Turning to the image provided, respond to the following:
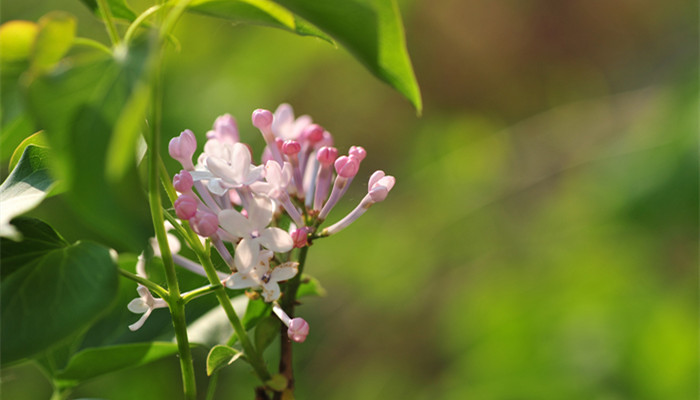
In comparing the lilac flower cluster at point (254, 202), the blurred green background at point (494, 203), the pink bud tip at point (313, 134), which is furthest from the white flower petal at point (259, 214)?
the blurred green background at point (494, 203)

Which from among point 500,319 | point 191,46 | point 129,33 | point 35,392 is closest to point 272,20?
point 129,33

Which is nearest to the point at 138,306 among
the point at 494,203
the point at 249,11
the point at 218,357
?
the point at 218,357

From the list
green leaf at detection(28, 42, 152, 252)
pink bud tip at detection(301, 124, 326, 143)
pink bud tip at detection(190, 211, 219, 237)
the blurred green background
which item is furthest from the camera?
the blurred green background

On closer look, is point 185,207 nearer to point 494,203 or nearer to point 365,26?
point 365,26

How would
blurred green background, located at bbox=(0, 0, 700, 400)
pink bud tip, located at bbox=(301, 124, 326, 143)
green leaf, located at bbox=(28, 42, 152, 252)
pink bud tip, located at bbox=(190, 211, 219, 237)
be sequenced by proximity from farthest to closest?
blurred green background, located at bbox=(0, 0, 700, 400) < pink bud tip, located at bbox=(301, 124, 326, 143) < pink bud tip, located at bbox=(190, 211, 219, 237) < green leaf, located at bbox=(28, 42, 152, 252)

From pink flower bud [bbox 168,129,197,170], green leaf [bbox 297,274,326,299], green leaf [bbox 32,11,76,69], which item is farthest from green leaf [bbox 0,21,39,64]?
green leaf [bbox 297,274,326,299]

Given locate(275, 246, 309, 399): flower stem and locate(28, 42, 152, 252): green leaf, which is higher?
locate(28, 42, 152, 252): green leaf

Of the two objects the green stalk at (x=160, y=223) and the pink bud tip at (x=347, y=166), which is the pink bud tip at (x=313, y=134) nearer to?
the pink bud tip at (x=347, y=166)

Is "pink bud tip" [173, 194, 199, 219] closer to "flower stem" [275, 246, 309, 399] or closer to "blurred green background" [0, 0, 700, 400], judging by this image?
"flower stem" [275, 246, 309, 399]
